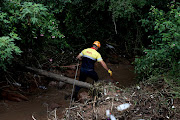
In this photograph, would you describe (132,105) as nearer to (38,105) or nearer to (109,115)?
(109,115)

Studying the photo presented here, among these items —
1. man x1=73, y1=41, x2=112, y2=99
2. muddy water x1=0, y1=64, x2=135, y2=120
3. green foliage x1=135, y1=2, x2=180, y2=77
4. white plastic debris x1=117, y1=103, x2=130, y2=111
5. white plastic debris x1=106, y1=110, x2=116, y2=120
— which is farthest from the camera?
man x1=73, y1=41, x2=112, y2=99

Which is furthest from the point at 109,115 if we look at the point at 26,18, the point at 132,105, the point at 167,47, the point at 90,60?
the point at 26,18

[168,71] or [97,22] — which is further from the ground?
[97,22]

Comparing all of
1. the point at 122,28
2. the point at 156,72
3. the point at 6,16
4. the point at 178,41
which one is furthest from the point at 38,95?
the point at 122,28

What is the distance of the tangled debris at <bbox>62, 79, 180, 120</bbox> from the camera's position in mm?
3693

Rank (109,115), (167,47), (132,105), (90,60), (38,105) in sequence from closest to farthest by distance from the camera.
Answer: (109,115) < (132,105) < (167,47) < (90,60) < (38,105)

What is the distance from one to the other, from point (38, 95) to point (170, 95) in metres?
3.64

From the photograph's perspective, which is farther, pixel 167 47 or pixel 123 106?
pixel 167 47

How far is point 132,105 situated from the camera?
3.88 meters

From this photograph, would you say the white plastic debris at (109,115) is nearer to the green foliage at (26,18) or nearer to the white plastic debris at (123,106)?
the white plastic debris at (123,106)

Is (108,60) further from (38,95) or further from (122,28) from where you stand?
(38,95)

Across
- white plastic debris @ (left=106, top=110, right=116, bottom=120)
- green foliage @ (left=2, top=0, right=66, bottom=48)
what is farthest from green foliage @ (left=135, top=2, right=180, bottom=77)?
green foliage @ (left=2, top=0, right=66, bottom=48)

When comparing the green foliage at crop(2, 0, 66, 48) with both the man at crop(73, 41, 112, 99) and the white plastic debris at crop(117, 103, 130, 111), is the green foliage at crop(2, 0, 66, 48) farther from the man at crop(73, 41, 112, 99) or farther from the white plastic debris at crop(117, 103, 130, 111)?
the white plastic debris at crop(117, 103, 130, 111)

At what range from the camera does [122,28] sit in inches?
383
